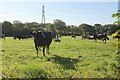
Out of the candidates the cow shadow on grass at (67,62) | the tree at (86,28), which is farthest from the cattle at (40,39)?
the tree at (86,28)

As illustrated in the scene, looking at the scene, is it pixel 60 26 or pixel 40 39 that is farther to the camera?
pixel 60 26

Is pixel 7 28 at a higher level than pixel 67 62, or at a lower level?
higher

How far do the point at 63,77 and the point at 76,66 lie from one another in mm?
3375

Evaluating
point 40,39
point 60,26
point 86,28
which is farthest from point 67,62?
point 86,28

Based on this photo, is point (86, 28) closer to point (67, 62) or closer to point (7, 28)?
point (7, 28)

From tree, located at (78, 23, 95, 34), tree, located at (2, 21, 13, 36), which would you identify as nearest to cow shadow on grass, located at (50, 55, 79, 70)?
tree, located at (2, 21, 13, 36)

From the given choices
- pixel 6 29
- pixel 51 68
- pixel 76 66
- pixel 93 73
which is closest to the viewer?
pixel 93 73

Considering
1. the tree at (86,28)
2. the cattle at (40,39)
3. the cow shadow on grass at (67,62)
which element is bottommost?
the cow shadow on grass at (67,62)

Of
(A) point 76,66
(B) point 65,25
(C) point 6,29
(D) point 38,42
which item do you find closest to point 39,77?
(A) point 76,66

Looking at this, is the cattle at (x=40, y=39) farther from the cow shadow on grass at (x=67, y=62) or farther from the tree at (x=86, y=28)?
the tree at (x=86, y=28)

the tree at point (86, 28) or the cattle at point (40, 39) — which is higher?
the tree at point (86, 28)

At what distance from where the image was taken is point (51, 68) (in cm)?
1362

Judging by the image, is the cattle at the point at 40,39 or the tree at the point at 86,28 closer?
the cattle at the point at 40,39

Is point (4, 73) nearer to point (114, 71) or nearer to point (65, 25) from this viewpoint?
point (114, 71)
